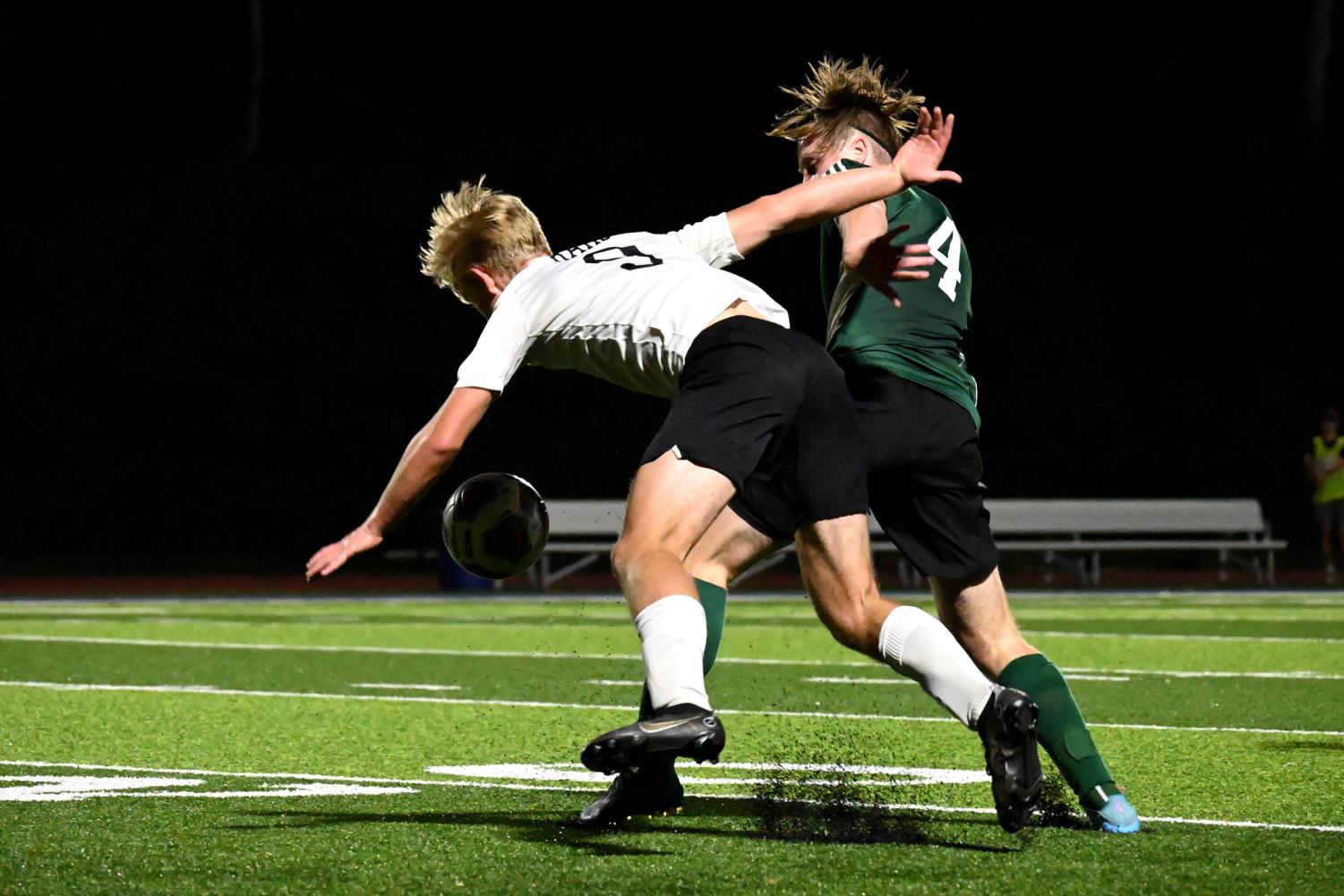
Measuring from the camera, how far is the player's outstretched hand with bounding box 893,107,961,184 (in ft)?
17.7

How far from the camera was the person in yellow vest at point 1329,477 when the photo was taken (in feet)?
76.0

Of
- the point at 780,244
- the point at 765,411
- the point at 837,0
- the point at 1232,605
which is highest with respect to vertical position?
the point at 837,0

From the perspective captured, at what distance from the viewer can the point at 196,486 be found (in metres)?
29.0

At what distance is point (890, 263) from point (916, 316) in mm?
354

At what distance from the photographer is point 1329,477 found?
23234 millimetres

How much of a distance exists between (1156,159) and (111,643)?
20.5 m

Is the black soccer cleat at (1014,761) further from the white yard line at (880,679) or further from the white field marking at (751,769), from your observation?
the white yard line at (880,679)

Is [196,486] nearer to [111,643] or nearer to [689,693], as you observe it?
[111,643]

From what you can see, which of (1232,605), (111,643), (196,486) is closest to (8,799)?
(111,643)

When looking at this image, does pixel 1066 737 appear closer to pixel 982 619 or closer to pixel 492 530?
pixel 982 619

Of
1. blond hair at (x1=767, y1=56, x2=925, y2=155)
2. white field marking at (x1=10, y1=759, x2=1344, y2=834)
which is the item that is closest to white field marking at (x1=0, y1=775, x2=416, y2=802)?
white field marking at (x1=10, y1=759, x2=1344, y2=834)

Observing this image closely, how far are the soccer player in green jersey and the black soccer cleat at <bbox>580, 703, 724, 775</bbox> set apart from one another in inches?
32.4

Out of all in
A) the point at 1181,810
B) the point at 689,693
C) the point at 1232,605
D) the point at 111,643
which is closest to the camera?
the point at 689,693

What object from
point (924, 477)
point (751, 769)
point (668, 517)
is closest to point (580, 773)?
point (751, 769)
